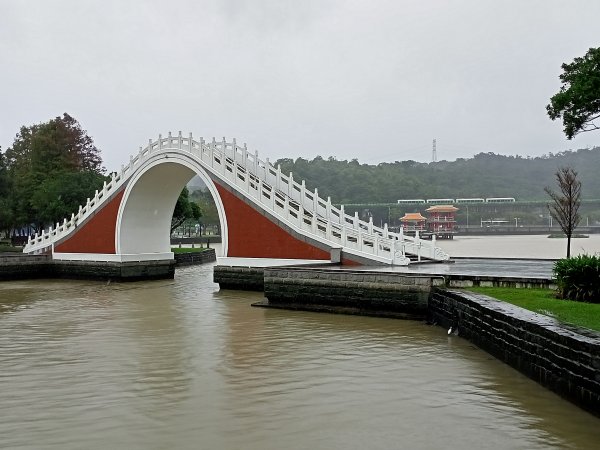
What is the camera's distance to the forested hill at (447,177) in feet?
346

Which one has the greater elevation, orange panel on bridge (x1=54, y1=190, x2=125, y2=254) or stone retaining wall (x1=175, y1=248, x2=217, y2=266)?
orange panel on bridge (x1=54, y1=190, x2=125, y2=254)

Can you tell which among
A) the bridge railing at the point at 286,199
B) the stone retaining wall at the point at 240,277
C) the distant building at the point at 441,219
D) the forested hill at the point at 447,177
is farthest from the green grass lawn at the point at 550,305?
the forested hill at the point at 447,177

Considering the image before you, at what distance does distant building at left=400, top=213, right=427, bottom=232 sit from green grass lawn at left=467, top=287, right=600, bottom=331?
72000mm

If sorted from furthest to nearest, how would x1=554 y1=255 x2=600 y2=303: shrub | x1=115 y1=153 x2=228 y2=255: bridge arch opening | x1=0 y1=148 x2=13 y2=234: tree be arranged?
x1=0 y1=148 x2=13 y2=234: tree → x1=115 y1=153 x2=228 y2=255: bridge arch opening → x1=554 y1=255 x2=600 y2=303: shrub

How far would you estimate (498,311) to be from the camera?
10312 mm

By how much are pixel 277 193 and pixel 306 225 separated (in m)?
3.16

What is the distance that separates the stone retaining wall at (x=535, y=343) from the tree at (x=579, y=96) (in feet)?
13.4

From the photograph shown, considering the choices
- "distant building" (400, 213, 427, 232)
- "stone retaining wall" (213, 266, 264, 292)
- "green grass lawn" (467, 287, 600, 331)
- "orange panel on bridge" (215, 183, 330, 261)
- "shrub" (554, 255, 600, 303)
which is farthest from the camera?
"distant building" (400, 213, 427, 232)

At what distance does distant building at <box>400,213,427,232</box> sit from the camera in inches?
3353

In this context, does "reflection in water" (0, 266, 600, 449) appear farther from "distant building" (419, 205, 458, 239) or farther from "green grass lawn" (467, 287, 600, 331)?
"distant building" (419, 205, 458, 239)

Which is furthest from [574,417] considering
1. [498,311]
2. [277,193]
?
[277,193]

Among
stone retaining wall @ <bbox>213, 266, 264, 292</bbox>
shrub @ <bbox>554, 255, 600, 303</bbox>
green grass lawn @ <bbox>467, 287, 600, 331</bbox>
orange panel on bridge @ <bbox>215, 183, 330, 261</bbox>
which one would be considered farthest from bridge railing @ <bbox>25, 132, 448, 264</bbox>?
shrub @ <bbox>554, 255, 600, 303</bbox>

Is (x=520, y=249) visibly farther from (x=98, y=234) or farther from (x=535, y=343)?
(x=535, y=343)

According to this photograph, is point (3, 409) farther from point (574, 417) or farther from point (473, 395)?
point (574, 417)
